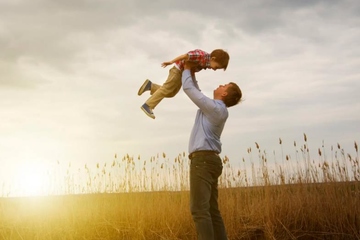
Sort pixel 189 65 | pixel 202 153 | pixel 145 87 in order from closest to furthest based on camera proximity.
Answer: pixel 202 153
pixel 189 65
pixel 145 87

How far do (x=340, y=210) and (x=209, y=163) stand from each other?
328cm

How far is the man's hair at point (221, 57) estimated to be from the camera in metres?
3.31

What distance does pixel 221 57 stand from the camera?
330 cm

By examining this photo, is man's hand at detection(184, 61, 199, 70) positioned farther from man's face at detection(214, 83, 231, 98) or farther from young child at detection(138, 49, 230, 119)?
man's face at detection(214, 83, 231, 98)

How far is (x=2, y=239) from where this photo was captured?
5.73 meters

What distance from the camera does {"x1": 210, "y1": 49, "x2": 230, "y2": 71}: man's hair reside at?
3307 millimetres

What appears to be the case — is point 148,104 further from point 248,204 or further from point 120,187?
point 120,187

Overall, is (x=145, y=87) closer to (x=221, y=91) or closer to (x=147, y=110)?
(x=147, y=110)

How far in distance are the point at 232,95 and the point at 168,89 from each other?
2.17 ft

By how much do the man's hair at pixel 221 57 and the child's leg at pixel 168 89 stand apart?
0.35 meters

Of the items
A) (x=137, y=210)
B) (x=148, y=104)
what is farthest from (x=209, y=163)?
(x=137, y=210)

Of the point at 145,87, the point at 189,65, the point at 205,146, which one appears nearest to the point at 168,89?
the point at 145,87

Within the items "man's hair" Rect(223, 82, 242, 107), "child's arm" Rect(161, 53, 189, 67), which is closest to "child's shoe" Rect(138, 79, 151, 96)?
"child's arm" Rect(161, 53, 189, 67)

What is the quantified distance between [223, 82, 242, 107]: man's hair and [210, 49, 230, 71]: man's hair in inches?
8.7
